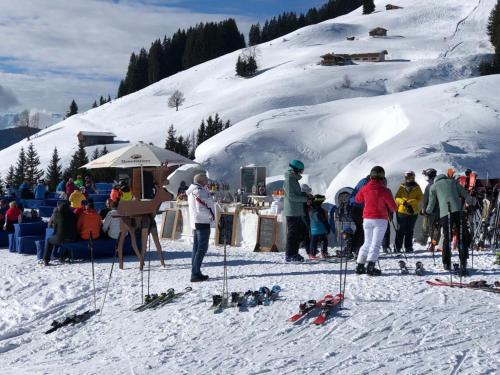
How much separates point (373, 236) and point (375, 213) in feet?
1.00

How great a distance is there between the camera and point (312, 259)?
10648 millimetres

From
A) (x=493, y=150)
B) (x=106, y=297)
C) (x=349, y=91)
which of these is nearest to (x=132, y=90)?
(x=349, y=91)

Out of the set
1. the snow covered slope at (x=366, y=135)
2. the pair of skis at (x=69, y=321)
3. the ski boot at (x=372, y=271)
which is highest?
the snow covered slope at (x=366, y=135)

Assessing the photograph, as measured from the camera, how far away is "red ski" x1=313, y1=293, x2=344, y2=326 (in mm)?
6484

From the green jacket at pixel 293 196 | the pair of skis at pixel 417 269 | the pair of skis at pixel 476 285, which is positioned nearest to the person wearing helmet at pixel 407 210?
the green jacket at pixel 293 196

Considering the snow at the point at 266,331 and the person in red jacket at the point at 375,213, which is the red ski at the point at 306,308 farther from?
the person in red jacket at the point at 375,213

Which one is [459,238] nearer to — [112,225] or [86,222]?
[112,225]

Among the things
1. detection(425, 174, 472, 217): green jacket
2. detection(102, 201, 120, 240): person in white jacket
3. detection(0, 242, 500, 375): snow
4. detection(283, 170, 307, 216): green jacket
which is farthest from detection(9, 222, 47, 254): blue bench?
detection(425, 174, 472, 217): green jacket

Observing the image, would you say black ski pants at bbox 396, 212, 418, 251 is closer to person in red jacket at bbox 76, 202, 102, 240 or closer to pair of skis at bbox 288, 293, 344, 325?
pair of skis at bbox 288, 293, 344, 325

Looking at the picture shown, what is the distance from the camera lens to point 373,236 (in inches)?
325

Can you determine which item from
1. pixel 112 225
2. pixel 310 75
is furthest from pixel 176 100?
pixel 112 225

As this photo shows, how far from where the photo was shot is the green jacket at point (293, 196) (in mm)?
9812

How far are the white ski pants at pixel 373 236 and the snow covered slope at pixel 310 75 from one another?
62480 millimetres

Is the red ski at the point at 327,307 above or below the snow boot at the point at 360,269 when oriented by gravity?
below
